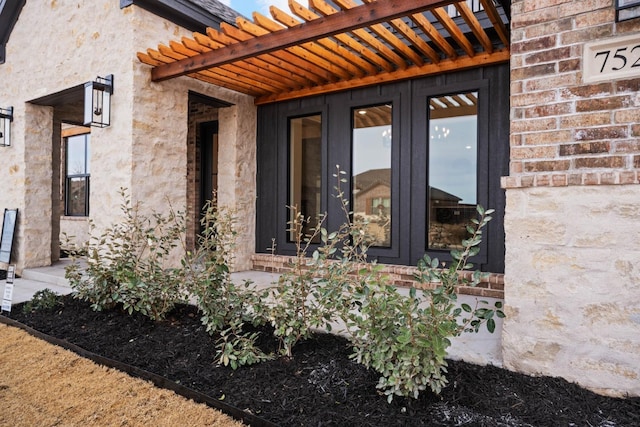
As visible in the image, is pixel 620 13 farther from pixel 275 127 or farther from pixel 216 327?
pixel 275 127

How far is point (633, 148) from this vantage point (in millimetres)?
1870

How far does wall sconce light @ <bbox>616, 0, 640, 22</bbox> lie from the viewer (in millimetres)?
1824

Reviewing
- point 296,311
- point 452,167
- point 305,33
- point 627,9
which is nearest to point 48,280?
point 296,311

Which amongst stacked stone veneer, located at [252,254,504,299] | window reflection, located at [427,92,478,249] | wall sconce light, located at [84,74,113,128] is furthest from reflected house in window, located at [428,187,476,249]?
wall sconce light, located at [84,74,113,128]

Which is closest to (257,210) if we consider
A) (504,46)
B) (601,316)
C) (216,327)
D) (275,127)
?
(275,127)

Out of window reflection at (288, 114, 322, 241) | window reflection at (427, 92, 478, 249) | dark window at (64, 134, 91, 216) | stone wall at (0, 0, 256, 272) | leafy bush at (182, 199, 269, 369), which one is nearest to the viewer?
leafy bush at (182, 199, 269, 369)

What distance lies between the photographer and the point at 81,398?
7.20 feet

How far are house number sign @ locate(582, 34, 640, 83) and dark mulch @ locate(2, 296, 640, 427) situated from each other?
1587mm

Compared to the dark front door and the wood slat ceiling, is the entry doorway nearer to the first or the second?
the dark front door

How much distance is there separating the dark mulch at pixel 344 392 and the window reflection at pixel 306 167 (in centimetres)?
A: 269

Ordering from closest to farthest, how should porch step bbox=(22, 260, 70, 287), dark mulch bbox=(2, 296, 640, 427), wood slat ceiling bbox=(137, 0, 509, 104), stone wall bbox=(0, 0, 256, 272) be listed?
dark mulch bbox=(2, 296, 640, 427), wood slat ceiling bbox=(137, 0, 509, 104), stone wall bbox=(0, 0, 256, 272), porch step bbox=(22, 260, 70, 287)

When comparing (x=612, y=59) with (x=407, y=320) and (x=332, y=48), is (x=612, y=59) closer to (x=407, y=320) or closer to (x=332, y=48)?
(x=407, y=320)

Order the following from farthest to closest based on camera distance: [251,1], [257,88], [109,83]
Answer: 1. [251,1]
2. [257,88]
3. [109,83]

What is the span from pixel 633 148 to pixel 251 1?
7.97 m
